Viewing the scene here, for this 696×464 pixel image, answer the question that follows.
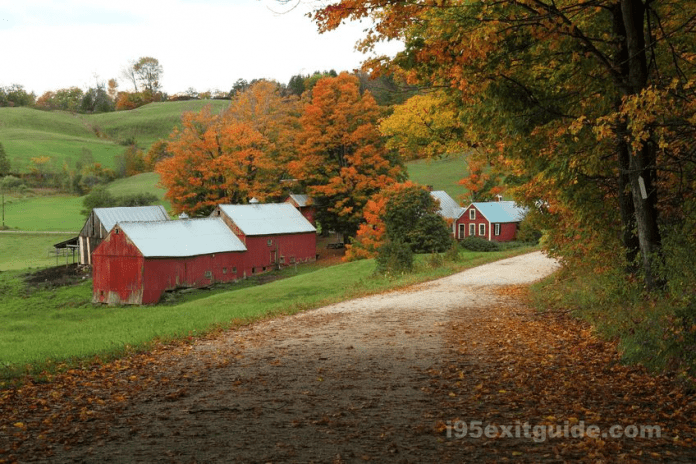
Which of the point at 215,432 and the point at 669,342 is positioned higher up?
the point at 669,342

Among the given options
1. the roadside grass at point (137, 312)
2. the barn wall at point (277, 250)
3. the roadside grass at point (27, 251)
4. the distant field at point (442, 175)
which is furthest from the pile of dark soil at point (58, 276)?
the distant field at point (442, 175)

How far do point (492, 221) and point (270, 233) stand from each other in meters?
19.2

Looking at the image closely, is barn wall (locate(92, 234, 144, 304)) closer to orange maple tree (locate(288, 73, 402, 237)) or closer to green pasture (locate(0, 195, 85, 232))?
orange maple tree (locate(288, 73, 402, 237))

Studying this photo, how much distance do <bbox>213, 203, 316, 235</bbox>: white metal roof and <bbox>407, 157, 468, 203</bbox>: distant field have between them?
3144cm

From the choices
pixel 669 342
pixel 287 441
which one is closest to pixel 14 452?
pixel 287 441

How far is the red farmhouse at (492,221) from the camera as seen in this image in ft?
181

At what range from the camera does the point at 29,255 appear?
60.0m

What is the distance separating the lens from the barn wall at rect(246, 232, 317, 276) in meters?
46.1

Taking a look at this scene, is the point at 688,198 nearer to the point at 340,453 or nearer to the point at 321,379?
the point at 321,379

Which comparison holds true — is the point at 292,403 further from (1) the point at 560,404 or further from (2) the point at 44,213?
(2) the point at 44,213

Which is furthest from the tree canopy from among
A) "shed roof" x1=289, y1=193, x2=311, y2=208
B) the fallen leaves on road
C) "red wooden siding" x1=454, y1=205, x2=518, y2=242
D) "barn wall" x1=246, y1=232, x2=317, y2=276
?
"shed roof" x1=289, y1=193, x2=311, y2=208

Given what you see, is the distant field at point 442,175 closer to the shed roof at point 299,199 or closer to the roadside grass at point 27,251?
the shed roof at point 299,199

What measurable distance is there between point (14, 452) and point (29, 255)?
197ft

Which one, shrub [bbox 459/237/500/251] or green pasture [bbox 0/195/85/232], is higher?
green pasture [bbox 0/195/85/232]
